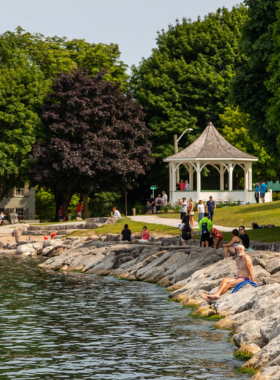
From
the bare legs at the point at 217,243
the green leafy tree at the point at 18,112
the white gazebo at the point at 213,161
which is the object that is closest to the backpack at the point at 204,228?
the bare legs at the point at 217,243

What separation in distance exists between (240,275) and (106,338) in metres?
4.56

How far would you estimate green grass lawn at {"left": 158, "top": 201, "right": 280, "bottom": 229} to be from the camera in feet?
112

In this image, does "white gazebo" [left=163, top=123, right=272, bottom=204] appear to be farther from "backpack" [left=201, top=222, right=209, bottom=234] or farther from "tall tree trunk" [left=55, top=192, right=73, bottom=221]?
"backpack" [left=201, top=222, right=209, bottom=234]

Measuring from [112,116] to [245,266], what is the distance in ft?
116

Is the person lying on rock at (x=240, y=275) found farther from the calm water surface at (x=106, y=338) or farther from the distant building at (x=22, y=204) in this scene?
the distant building at (x=22, y=204)

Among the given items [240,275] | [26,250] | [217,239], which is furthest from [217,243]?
[26,250]

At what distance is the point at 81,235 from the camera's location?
126ft

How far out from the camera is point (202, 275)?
1933 centimetres

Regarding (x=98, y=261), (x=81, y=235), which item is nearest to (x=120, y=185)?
(x=81, y=235)

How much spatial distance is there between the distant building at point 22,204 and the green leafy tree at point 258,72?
36.1 meters

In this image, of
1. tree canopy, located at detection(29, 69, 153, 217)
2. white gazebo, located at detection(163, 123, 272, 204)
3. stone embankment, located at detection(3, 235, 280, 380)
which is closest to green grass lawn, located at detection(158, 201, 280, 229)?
white gazebo, located at detection(163, 123, 272, 204)

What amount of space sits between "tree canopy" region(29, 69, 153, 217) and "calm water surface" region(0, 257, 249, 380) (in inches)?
1063

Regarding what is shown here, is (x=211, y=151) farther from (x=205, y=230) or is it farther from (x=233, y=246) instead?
(x=233, y=246)

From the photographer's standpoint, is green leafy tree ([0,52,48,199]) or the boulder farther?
green leafy tree ([0,52,48,199])
